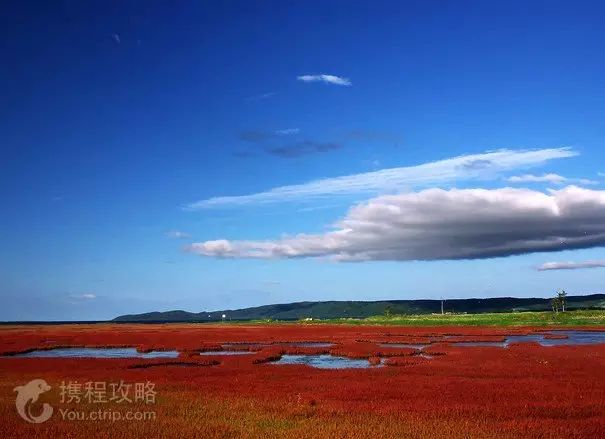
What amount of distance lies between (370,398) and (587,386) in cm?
1122

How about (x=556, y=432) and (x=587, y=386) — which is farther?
(x=587, y=386)

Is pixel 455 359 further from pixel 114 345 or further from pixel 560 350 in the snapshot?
pixel 114 345

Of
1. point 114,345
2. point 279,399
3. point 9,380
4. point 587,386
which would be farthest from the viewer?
point 114,345

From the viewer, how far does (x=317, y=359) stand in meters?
42.1

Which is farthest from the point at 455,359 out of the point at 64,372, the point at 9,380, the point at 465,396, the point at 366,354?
the point at 9,380
